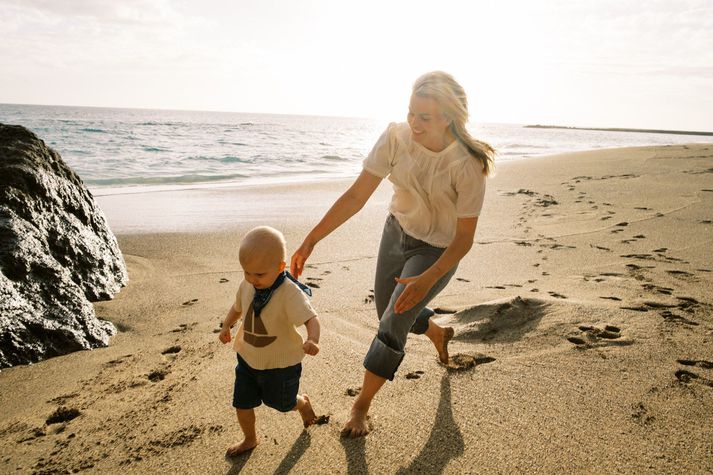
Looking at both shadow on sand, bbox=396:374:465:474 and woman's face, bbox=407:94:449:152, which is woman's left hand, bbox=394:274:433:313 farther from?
woman's face, bbox=407:94:449:152

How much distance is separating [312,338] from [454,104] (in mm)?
1343

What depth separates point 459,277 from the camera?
509 centimetres

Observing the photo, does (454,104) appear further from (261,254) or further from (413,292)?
(261,254)

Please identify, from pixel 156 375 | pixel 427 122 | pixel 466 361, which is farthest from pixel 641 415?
pixel 156 375

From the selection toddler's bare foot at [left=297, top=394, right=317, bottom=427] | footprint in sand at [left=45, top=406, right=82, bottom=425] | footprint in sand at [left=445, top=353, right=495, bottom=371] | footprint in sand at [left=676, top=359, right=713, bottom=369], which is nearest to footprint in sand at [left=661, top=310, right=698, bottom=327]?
footprint in sand at [left=676, top=359, right=713, bottom=369]

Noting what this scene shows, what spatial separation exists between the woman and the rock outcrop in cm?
178

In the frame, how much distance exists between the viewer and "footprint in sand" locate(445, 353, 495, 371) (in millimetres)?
3061

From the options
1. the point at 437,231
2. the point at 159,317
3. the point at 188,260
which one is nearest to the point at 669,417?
the point at 437,231

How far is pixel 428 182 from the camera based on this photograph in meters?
2.68

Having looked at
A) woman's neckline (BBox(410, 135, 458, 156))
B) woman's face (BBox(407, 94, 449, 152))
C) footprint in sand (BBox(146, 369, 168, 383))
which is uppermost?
woman's face (BBox(407, 94, 449, 152))

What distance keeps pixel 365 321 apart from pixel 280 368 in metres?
1.71

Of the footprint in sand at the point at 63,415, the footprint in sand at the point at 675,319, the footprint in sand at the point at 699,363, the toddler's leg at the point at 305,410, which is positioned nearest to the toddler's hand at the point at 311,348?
the toddler's leg at the point at 305,410

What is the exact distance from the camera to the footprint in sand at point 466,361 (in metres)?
3.06

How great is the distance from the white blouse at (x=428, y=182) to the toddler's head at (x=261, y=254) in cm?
83
